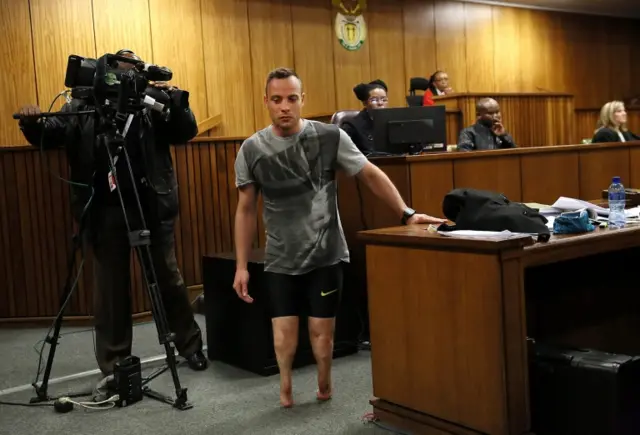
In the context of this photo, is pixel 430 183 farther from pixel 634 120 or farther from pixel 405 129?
pixel 634 120

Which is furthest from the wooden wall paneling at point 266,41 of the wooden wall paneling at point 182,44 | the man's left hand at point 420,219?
the man's left hand at point 420,219

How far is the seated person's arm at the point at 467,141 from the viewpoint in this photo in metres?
5.60

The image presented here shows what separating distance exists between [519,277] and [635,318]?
142cm

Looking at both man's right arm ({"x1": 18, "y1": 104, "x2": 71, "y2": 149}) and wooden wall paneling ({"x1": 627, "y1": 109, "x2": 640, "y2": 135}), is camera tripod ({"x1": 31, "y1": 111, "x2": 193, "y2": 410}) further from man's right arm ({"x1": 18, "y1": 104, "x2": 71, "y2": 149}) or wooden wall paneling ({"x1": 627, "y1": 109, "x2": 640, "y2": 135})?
wooden wall paneling ({"x1": 627, "y1": 109, "x2": 640, "y2": 135})

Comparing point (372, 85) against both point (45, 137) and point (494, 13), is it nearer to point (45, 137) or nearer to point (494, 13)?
point (45, 137)

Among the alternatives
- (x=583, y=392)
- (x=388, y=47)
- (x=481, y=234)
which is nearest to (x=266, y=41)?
(x=388, y=47)

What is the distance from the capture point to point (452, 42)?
933cm

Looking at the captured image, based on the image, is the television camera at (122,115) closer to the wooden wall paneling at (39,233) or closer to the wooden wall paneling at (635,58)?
the wooden wall paneling at (39,233)

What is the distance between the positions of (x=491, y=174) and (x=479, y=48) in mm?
6020

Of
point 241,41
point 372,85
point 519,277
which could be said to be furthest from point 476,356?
point 241,41

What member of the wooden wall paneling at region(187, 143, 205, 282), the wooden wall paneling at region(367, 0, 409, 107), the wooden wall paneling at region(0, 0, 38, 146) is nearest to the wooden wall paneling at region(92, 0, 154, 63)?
the wooden wall paneling at region(0, 0, 38, 146)

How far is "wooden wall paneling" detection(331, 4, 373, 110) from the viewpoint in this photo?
326 inches

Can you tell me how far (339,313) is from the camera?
3.93 meters

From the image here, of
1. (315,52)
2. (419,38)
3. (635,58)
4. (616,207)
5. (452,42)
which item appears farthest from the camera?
(635,58)
